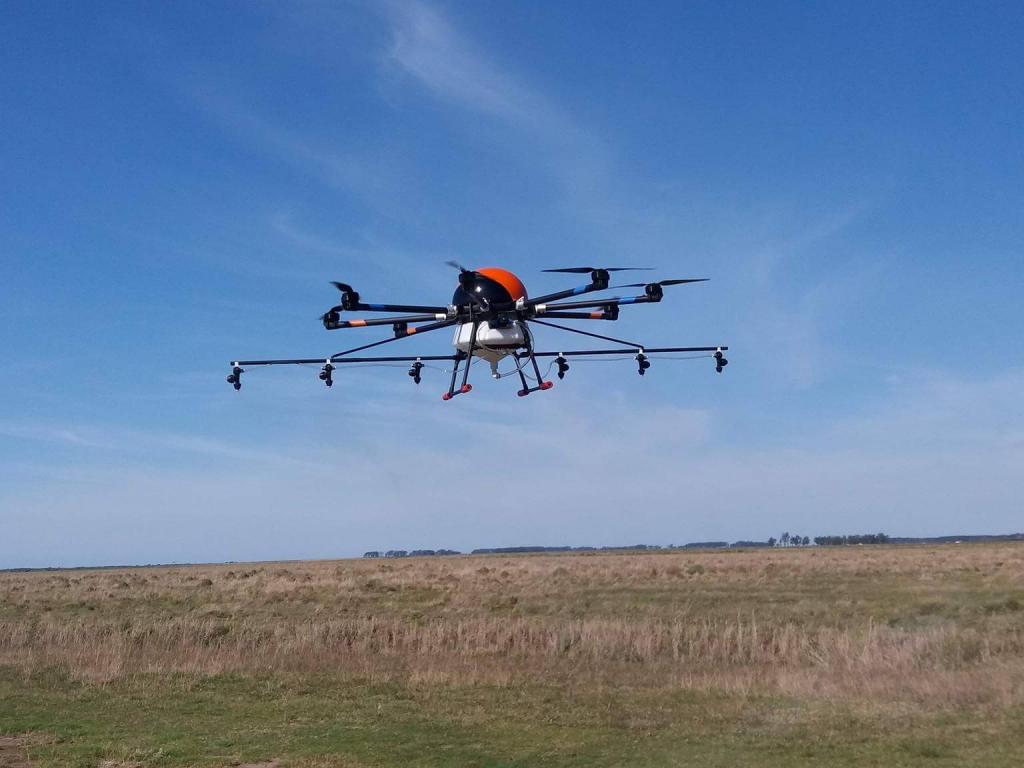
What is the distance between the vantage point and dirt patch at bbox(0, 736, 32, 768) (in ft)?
44.3

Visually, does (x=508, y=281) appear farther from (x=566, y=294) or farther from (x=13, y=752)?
(x=13, y=752)

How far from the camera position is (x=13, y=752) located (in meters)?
14.2

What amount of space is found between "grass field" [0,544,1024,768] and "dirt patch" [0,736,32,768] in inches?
2.2

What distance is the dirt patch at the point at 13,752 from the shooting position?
532 inches

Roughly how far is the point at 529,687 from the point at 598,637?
5.71 m

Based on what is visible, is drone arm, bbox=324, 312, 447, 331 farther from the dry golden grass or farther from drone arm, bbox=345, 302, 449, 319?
the dry golden grass

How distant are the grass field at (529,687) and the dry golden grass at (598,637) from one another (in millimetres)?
113

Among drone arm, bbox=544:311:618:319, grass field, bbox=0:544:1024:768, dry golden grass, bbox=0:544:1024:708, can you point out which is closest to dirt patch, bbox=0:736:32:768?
grass field, bbox=0:544:1024:768

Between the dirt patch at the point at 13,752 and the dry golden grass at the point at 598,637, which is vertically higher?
the dry golden grass at the point at 598,637

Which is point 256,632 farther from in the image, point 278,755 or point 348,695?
point 278,755

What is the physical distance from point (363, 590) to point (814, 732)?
37.8 metres

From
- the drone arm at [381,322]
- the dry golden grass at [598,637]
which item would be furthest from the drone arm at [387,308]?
the dry golden grass at [598,637]

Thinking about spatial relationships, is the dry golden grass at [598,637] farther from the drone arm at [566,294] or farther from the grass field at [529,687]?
the drone arm at [566,294]

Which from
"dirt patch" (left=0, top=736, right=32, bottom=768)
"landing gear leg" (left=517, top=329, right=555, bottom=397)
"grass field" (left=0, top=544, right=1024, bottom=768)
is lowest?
"dirt patch" (left=0, top=736, right=32, bottom=768)
